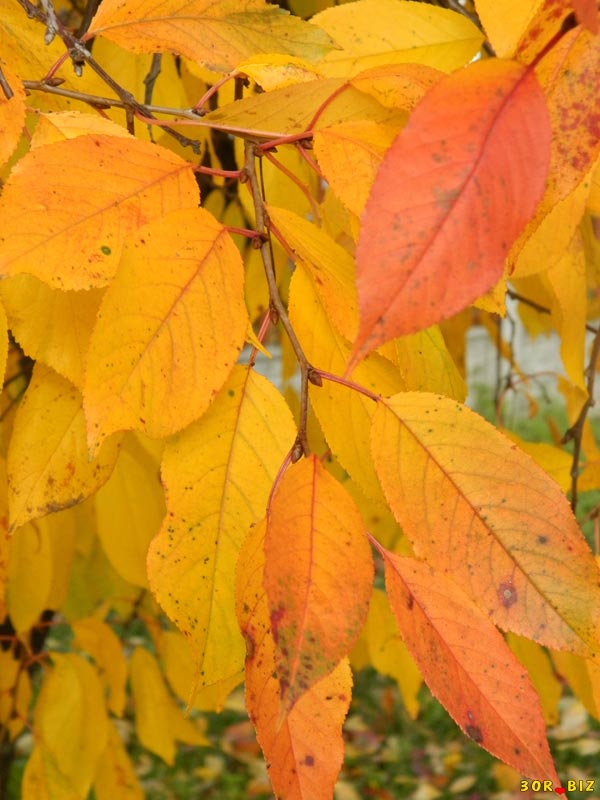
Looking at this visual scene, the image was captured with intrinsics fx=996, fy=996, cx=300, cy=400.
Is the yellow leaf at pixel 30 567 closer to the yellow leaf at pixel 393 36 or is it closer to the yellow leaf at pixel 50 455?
the yellow leaf at pixel 50 455

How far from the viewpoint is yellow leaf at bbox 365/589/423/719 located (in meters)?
1.25

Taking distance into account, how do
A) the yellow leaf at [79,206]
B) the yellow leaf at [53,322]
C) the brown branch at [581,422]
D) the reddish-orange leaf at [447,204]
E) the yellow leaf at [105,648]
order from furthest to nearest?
the yellow leaf at [105,648] → the brown branch at [581,422] → the yellow leaf at [53,322] → the yellow leaf at [79,206] → the reddish-orange leaf at [447,204]

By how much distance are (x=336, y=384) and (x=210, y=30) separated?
0.70 feet

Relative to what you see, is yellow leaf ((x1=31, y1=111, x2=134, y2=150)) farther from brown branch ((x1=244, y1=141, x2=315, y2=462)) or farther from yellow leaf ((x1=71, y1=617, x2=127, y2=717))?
yellow leaf ((x1=71, y1=617, x2=127, y2=717))

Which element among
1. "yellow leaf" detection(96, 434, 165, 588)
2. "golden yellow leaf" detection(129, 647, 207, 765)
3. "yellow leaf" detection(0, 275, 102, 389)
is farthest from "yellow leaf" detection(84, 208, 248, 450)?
"golden yellow leaf" detection(129, 647, 207, 765)

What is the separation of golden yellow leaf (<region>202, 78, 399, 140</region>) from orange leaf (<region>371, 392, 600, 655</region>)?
0.47ft

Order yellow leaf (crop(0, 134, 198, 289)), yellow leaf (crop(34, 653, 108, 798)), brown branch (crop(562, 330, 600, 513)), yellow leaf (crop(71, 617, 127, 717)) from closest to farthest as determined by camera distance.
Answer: yellow leaf (crop(0, 134, 198, 289)) → brown branch (crop(562, 330, 600, 513)) → yellow leaf (crop(34, 653, 108, 798)) → yellow leaf (crop(71, 617, 127, 717))

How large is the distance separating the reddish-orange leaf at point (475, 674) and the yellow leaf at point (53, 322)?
218 mm

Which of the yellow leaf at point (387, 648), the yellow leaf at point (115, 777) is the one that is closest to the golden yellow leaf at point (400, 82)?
the yellow leaf at point (387, 648)

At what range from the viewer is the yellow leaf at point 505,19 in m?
0.47

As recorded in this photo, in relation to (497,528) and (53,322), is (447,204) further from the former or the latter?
(53,322)

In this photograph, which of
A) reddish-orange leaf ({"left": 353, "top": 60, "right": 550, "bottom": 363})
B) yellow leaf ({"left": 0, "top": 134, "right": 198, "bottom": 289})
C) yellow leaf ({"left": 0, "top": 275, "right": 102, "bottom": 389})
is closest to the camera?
reddish-orange leaf ({"left": 353, "top": 60, "right": 550, "bottom": 363})

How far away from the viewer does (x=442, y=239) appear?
29cm

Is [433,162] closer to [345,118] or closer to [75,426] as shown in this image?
[345,118]
